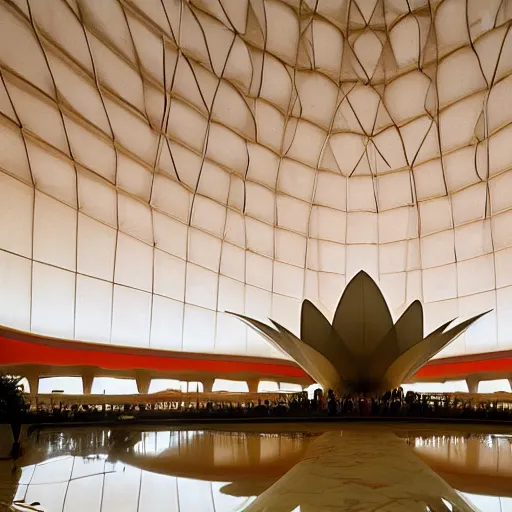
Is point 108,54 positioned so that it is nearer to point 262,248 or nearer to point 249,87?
point 249,87

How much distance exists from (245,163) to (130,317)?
13.0 meters

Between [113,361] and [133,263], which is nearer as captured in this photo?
[113,361]

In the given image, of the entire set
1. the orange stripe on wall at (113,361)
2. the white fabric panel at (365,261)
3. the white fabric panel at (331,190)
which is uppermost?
the white fabric panel at (331,190)

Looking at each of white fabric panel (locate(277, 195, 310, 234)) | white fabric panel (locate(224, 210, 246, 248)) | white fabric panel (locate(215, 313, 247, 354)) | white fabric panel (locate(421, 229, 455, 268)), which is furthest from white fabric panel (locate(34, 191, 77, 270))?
white fabric panel (locate(421, 229, 455, 268))

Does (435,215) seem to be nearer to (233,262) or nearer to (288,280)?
(288,280)

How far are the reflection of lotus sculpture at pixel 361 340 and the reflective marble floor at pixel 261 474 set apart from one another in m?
5.33

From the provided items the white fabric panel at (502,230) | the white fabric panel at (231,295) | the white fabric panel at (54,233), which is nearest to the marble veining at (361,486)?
the white fabric panel at (54,233)

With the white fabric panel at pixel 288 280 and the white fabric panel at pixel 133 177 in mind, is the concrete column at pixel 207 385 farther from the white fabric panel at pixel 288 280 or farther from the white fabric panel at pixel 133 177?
the white fabric panel at pixel 133 177

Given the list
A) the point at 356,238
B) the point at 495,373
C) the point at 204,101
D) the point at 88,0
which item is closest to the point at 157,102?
the point at 204,101

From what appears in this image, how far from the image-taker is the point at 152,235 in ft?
108

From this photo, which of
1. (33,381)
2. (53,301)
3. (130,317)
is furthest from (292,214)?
(33,381)

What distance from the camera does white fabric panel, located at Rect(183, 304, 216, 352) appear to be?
111ft

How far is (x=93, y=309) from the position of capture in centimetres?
2859

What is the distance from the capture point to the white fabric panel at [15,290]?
23422 mm
